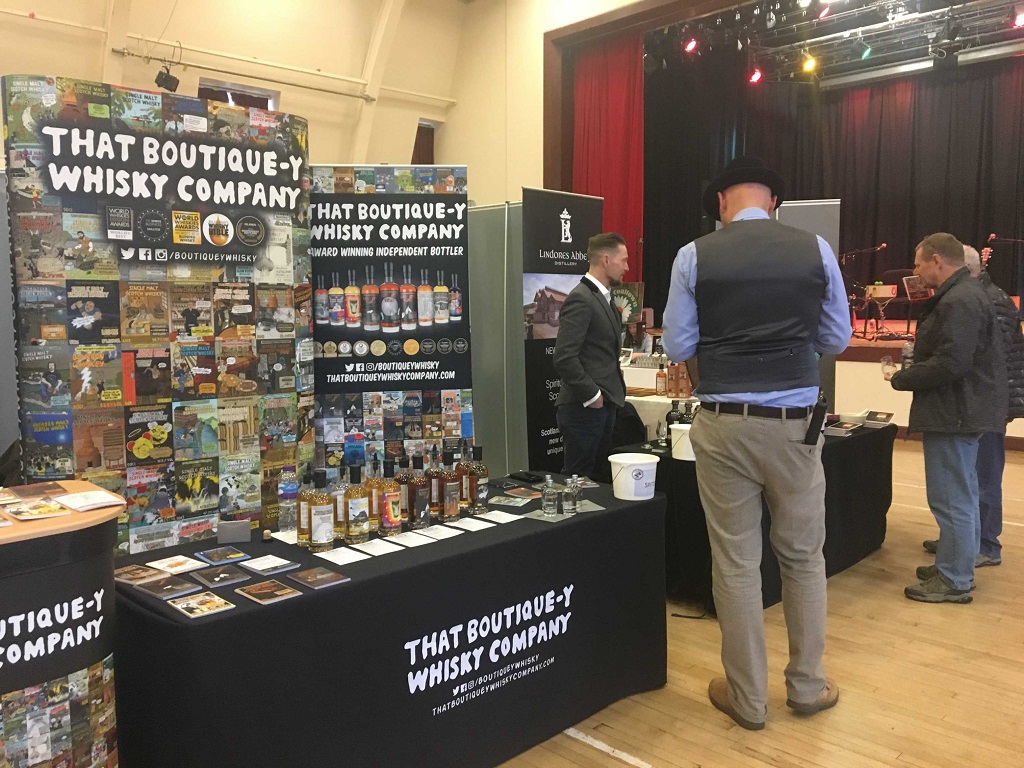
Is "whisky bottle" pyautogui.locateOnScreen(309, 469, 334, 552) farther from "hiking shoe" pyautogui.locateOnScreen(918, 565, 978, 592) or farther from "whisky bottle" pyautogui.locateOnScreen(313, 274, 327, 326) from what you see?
"hiking shoe" pyautogui.locateOnScreen(918, 565, 978, 592)

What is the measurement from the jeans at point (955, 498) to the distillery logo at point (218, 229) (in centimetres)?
301

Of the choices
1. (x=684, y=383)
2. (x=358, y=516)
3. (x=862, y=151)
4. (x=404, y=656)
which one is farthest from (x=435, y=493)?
(x=862, y=151)

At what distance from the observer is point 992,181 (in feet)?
31.5

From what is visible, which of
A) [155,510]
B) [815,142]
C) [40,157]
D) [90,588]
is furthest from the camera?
A: [815,142]

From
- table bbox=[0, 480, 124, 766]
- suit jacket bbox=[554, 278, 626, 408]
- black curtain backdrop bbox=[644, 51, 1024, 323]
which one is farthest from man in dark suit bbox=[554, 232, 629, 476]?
black curtain backdrop bbox=[644, 51, 1024, 323]

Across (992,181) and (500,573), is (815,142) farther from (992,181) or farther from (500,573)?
(500,573)

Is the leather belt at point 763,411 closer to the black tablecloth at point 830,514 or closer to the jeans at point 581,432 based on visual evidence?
the black tablecloth at point 830,514

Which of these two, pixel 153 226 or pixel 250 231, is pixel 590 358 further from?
pixel 153 226

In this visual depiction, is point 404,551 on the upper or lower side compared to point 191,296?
lower

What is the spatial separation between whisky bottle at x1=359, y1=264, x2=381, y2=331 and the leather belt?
176cm

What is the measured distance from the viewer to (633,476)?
2461 millimetres

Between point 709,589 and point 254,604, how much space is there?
218 cm

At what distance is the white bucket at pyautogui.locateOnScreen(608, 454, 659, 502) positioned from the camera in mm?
2459

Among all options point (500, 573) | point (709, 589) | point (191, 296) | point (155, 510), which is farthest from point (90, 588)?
point (709, 589)
